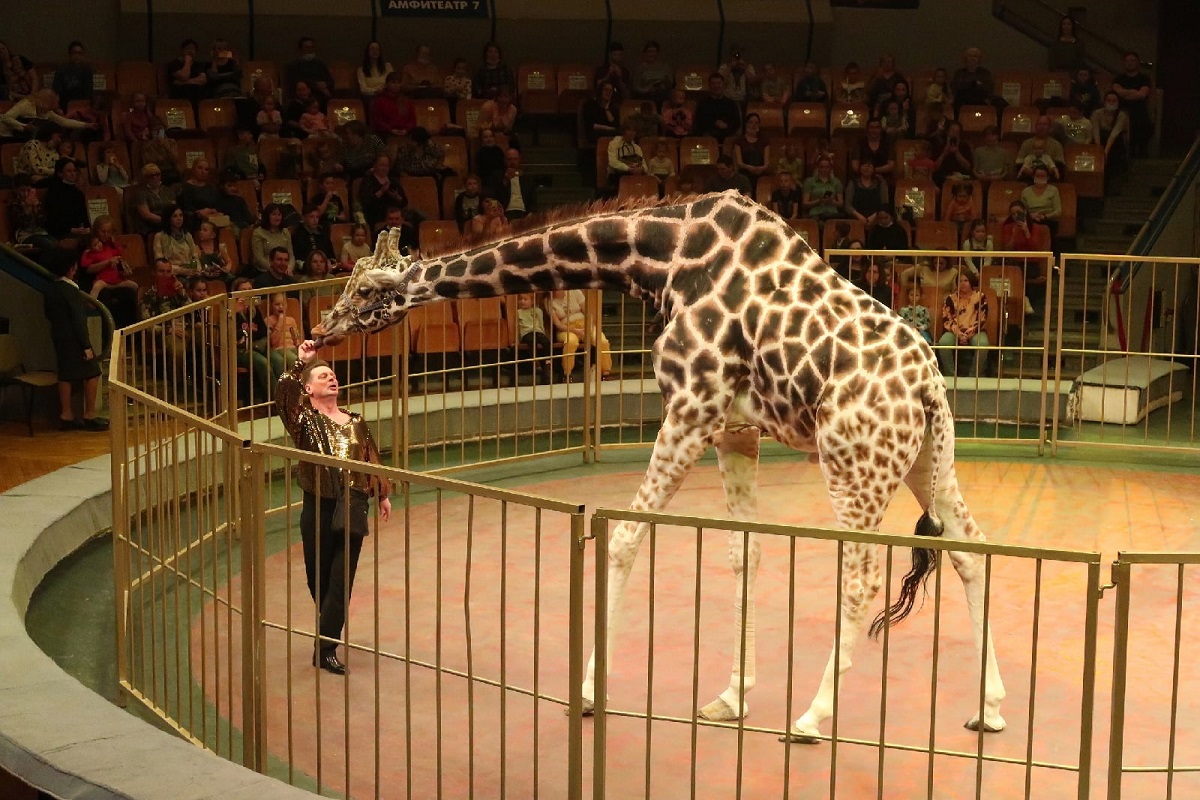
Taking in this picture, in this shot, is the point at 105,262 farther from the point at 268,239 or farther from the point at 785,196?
the point at 785,196

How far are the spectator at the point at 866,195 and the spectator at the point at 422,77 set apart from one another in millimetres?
4802

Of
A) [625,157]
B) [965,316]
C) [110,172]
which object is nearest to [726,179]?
[625,157]

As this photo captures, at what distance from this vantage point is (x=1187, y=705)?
7.81m

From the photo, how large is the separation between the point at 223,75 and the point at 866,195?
267 inches

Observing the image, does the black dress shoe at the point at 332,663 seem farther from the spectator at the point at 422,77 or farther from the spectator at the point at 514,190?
the spectator at the point at 422,77

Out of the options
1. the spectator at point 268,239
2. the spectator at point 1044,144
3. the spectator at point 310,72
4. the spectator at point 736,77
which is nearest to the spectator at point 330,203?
the spectator at point 268,239

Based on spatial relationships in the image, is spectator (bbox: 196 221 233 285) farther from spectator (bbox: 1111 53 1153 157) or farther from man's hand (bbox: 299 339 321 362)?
spectator (bbox: 1111 53 1153 157)

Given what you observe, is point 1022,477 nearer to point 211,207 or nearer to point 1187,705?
point 1187,705

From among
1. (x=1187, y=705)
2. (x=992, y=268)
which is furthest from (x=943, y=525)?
(x=992, y=268)

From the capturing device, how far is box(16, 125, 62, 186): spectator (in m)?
15.5

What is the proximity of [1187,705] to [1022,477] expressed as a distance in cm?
420

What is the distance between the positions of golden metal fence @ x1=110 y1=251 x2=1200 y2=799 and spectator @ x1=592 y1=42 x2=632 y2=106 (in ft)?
20.0

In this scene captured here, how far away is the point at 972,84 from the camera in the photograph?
63.3 ft

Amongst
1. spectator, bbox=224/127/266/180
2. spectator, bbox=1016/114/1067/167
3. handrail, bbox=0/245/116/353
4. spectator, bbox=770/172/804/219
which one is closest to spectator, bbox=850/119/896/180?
spectator, bbox=770/172/804/219
